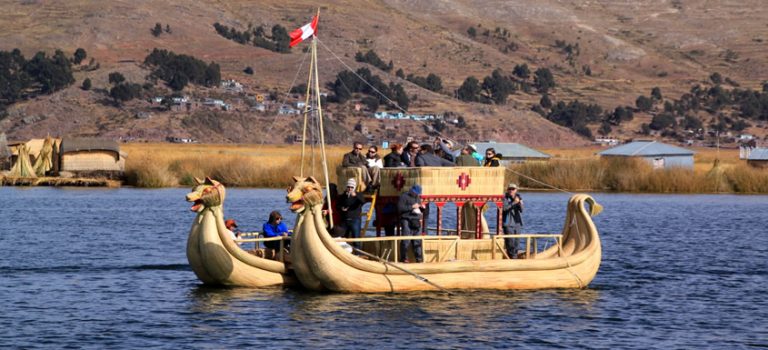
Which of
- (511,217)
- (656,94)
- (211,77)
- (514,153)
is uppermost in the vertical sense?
(656,94)

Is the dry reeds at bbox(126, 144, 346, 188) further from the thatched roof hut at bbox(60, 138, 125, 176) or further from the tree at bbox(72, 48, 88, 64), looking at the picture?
the tree at bbox(72, 48, 88, 64)

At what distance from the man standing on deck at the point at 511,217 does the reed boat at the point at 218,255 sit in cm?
506

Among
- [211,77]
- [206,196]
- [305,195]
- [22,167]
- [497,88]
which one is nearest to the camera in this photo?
[305,195]

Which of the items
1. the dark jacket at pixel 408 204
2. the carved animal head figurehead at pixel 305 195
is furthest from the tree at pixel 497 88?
the carved animal head figurehead at pixel 305 195

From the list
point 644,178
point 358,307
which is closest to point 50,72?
point 644,178

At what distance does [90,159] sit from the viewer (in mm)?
83750

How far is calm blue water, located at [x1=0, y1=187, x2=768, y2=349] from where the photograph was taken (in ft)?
80.9

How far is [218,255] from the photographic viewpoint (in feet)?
95.0

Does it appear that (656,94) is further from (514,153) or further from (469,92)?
(514,153)

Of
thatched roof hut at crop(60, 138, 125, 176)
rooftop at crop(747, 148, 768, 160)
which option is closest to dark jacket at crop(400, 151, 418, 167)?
thatched roof hut at crop(60, 138, 125, 176)

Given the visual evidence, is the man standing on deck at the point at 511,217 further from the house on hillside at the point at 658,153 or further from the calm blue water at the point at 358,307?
the house on hillside at the point at 658,153

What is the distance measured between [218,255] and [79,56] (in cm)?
14799

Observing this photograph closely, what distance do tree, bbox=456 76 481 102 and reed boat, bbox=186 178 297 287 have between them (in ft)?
501

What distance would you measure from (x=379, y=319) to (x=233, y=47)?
16818 cm
